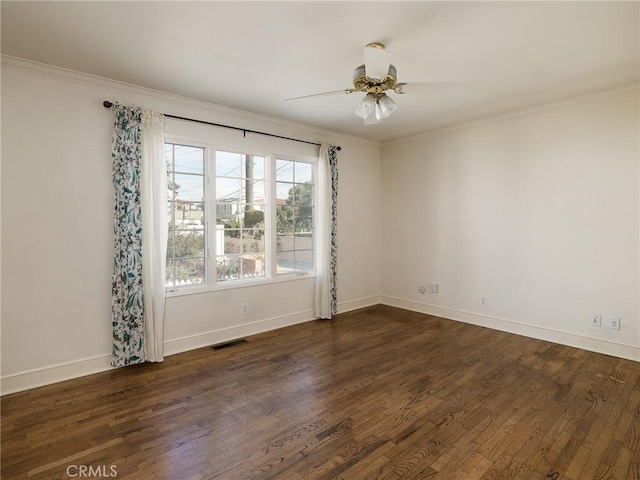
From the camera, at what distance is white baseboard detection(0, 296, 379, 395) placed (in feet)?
9.24

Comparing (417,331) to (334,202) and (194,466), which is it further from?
(194,466)

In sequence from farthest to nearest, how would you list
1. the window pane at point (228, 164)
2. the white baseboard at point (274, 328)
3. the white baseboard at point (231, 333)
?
the window pane at point (228, 164) < the white baseboard at point (231, 333) < the white baseboard at point (274, 328)

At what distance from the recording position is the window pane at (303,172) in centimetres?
479

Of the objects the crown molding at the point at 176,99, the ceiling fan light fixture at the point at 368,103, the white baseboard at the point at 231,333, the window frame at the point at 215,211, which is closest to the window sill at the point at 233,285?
the window frame at the point at 215,211

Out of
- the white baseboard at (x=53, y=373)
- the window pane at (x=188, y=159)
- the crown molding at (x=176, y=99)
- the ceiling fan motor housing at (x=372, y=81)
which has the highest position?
the crown molding at (x=176, y=99)

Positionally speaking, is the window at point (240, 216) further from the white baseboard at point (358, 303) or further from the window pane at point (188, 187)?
the white baseboard at point (358, 303)

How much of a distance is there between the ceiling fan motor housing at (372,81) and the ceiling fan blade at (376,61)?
146 mm

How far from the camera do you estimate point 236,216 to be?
13.7 feet

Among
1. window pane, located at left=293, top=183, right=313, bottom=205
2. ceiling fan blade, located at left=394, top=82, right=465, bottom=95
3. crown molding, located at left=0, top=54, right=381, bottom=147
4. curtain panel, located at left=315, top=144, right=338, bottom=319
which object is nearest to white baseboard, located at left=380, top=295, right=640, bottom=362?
curtain panel, located at left=315, top=144, right=338, bottom=319

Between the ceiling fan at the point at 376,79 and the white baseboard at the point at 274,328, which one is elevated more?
the ceiling fan at the point at 376,79

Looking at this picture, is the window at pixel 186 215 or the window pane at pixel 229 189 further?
the window pane at pixel 229 189

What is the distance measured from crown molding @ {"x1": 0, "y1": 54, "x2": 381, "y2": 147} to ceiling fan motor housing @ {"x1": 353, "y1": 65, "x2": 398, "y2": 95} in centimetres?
184

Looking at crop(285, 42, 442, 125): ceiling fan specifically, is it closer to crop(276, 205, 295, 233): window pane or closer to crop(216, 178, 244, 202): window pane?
crop(216, 178, 244, 202): window pane

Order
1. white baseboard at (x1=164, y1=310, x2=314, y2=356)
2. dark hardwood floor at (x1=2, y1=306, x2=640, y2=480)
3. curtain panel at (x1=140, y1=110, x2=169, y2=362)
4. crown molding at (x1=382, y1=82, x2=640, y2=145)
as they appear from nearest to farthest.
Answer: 1. dark hardwood floor at (x1=2, y1=306, x2=640, y2=480)
2. curtain panel at (x1=140, y1=110, x2=169, y2=362)
3. crown molding at (x1=382, y1=82, x2=640, y2=145)
4. white baseboard at (x1=164, y1=310, x2=314, y2=356)
